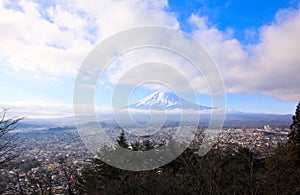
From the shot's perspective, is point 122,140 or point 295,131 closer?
point 295,131

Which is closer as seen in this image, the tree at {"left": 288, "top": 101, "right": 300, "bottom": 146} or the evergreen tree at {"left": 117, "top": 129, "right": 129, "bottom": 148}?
the tree at {"left": 288, "top": 101, "right": 300, "bottom": 146}

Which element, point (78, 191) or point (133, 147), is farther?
point (133, 147)

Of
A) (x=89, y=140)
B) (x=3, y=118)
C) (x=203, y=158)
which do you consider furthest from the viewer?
(x=89, y=140)

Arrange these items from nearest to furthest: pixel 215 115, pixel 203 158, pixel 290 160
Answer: pixel 215 115, pixel 203 158, pixel 290 160

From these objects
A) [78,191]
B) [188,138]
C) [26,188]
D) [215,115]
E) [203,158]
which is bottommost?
[78,191]

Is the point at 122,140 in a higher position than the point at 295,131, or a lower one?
lower

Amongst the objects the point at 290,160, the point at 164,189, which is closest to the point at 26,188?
the point at 164,189

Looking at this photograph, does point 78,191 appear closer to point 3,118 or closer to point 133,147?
point 133,147

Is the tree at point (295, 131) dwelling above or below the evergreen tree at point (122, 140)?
above

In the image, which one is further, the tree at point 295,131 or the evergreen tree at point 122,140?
the evergreen tree at point 122,140

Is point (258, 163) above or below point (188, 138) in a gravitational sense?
below

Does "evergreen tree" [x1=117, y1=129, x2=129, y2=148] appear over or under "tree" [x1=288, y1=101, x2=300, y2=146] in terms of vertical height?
under
